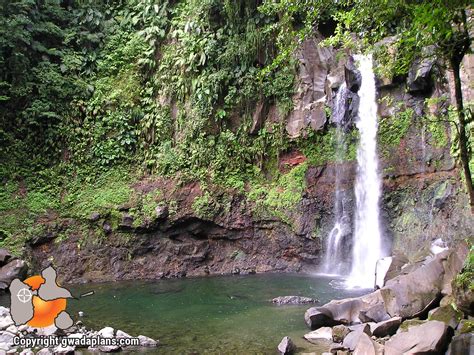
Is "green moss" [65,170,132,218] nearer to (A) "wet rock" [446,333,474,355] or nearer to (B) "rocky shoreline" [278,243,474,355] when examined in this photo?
(B) "rocky shoreline" [278,243,474,355]

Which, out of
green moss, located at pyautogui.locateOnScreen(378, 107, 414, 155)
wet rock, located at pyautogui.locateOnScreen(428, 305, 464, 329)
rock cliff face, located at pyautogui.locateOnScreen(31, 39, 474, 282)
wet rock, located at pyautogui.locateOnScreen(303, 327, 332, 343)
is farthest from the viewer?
green moss, located at pyautogui.locateOnScreen(378, 107, 414, 155)

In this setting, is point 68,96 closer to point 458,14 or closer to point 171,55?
point 171,55

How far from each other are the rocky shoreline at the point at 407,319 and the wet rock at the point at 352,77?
9.25 metres

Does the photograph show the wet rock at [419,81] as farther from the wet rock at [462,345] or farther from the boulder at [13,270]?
the boulder at [13,270]

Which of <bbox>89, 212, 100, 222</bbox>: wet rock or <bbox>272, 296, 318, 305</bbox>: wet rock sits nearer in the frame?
<bbox>272, 296, 318, 305</bbox>: wet rock

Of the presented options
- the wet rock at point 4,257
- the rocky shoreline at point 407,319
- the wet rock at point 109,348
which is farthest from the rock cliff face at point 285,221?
the wet rock at point 109,348

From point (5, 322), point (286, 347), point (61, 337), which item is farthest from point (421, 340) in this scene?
point (5, 322)

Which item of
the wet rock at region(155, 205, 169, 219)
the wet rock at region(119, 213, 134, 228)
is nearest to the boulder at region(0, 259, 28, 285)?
the wet rock at region(119, 213, 134, 228)

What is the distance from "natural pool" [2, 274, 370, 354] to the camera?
812 centimetres

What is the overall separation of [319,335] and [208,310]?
332 centimetres

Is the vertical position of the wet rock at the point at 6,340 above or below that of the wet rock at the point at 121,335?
above

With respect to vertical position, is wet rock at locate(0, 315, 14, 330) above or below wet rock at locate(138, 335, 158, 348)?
above

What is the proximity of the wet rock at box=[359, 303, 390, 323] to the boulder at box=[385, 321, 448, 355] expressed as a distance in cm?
137

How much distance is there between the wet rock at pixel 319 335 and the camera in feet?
26.3
